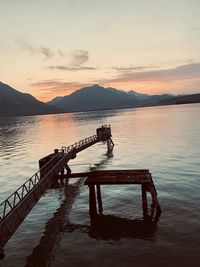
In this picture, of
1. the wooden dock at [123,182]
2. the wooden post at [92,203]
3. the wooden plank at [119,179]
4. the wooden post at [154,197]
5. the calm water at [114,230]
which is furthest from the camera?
the wooden post at [92,203]

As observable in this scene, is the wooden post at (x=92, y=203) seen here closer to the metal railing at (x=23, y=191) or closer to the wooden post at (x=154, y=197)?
the metal railing at (x=23, y=191)

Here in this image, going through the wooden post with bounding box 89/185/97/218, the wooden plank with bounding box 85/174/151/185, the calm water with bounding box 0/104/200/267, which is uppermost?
the wooden plank with bounding box 85/174/151/185

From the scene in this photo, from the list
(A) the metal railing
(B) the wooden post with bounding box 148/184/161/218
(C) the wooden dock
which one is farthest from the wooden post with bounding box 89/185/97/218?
(B) the wooden post with bounding box 148/184/161/218

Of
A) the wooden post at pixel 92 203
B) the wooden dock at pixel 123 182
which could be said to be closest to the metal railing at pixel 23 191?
the wooden post at pixel 92 203

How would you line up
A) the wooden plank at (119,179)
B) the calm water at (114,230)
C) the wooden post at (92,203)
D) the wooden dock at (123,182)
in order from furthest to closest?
the wooden post at (92,203), the wooden plank at (119,179), the wooden dock at (123,182), the calm water at (114,230)

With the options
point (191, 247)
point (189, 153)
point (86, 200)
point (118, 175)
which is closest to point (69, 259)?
point (191, 247)

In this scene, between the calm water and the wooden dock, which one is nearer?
the calm water

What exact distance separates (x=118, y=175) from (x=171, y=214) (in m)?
5.95

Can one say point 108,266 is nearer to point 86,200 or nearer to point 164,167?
point 86,200

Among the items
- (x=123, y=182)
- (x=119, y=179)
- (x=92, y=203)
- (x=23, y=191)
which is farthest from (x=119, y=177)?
(x=23, y=191)

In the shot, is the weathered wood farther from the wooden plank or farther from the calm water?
the calm water

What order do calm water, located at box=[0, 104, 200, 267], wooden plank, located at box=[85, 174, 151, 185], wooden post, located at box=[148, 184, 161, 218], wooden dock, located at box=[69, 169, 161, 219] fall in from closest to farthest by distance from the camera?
calm water, located at box=[0, 104, 200, 267] → wooden dock, located at box=[69, 169, 161, 219] → wooden plank, located at box=[85, 174, 151, 185] → wooden post, located at box=[148, 184, 161, 218]

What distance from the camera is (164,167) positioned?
47500mm

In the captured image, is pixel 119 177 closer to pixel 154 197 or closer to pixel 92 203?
pixel 92 203
